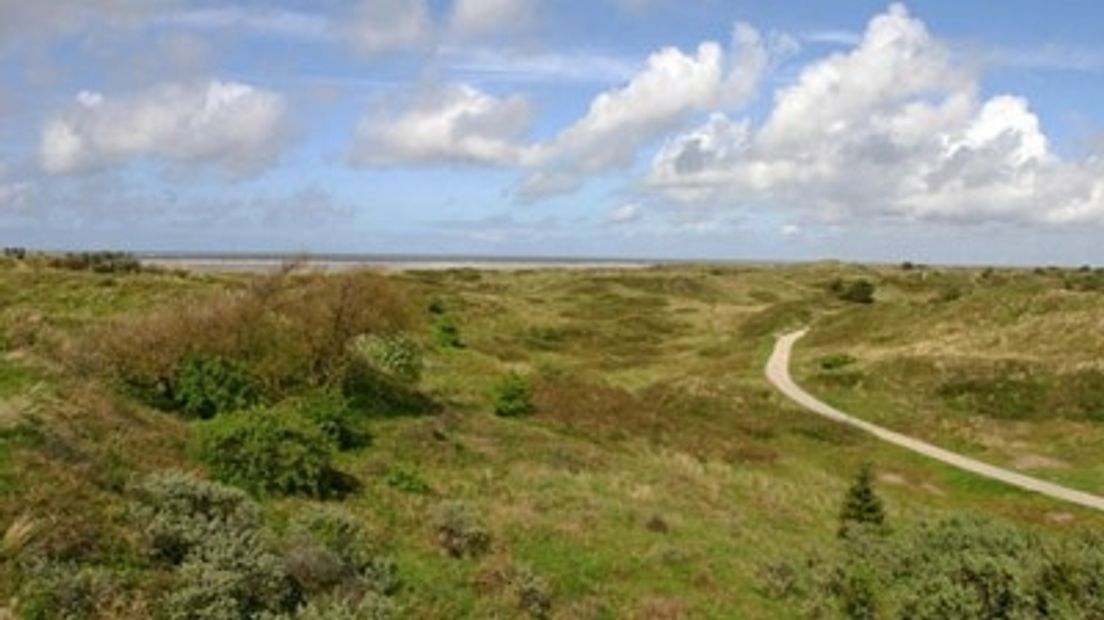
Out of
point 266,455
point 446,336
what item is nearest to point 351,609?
point 266,455

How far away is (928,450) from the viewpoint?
1997 inches

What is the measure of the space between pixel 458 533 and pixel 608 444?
19771 millimetres

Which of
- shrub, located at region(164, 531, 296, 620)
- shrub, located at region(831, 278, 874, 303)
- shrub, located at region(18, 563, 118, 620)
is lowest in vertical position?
shrub, located at region(831, 278, 874, 303)

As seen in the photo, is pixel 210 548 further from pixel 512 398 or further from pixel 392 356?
pixel 392 356

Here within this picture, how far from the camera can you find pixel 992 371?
65.0 m

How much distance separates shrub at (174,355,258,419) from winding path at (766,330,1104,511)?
31105mm

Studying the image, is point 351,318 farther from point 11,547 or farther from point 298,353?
point 11,547

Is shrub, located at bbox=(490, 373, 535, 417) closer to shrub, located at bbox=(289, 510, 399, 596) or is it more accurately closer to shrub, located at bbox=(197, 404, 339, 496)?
shrub, located at bbox=(197, 404, 339, 496)

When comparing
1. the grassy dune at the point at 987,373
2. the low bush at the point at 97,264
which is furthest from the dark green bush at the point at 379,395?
the low bush at the point at 97,264

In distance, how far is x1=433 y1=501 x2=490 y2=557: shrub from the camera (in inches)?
836

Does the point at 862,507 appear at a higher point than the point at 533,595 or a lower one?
lower

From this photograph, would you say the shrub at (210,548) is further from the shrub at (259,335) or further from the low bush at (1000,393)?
the low bush at (1000,393)

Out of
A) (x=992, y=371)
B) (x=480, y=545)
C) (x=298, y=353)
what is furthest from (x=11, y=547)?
(x=992, y=371)

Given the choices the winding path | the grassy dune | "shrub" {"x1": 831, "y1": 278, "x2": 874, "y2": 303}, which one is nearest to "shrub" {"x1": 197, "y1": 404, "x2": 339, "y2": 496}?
the winding path
